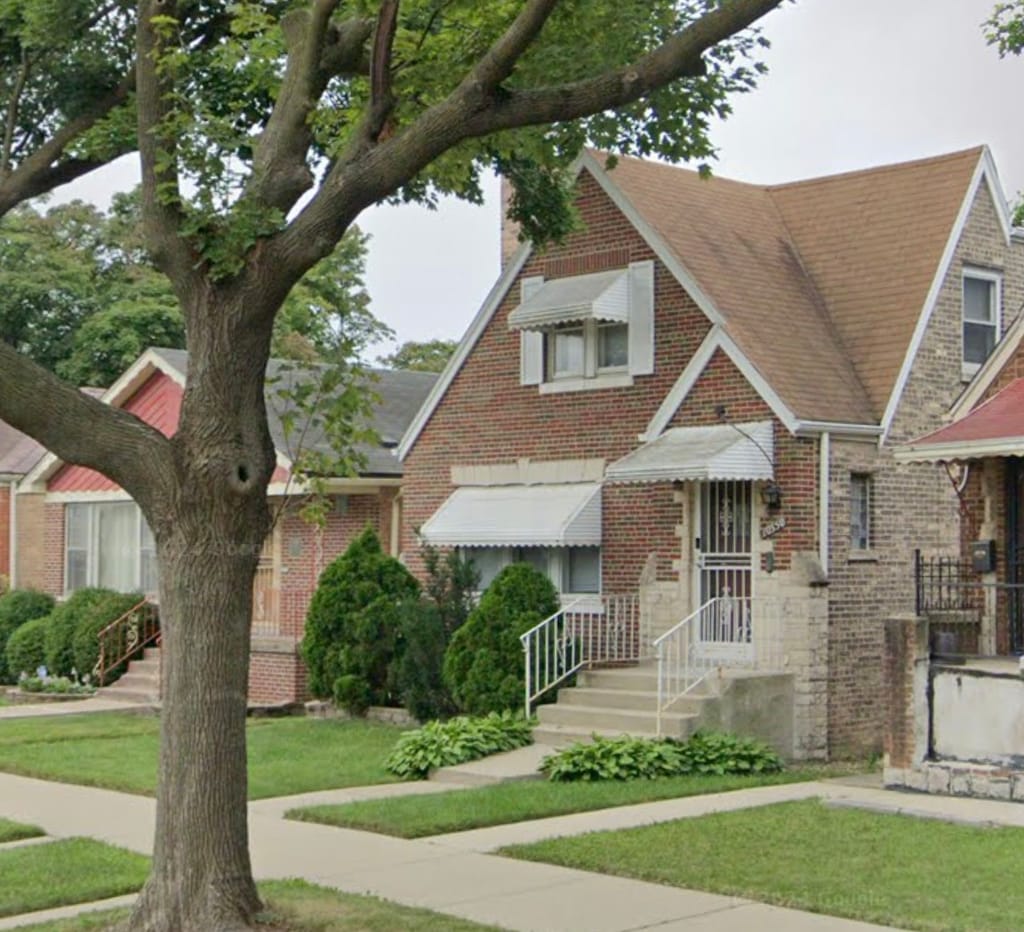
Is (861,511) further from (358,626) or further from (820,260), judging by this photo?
(358,626)

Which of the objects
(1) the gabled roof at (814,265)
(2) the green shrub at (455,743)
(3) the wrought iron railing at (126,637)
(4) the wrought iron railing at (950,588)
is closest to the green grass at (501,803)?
(2) the green shrub at (455,743)

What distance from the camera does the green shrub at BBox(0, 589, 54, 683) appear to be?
29.0 meters

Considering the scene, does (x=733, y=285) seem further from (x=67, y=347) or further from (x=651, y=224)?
(x=67, y=347)

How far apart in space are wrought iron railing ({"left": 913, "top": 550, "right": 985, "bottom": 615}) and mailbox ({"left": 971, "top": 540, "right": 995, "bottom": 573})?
151 mm

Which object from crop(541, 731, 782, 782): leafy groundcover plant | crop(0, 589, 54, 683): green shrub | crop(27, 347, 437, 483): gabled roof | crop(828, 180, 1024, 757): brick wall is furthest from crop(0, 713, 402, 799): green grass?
crop(0, 589, 54, 683): green shrub

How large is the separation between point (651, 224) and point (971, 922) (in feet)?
39.8

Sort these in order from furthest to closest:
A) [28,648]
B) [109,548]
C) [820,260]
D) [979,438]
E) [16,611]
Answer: [109,548] → [16,611] → [28,648] → [820,260] → [979,438]

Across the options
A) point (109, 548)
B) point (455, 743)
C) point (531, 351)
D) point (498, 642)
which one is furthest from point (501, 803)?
point (109, 548)

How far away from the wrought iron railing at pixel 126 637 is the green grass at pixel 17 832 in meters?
12.7

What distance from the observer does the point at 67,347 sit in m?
45.4

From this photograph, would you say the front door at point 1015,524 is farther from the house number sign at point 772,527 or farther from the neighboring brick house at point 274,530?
the neighboring brick house at point 274,530

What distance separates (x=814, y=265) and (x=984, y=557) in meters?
6.24

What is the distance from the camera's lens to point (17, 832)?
44.3 ft

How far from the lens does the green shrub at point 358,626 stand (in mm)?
21453
